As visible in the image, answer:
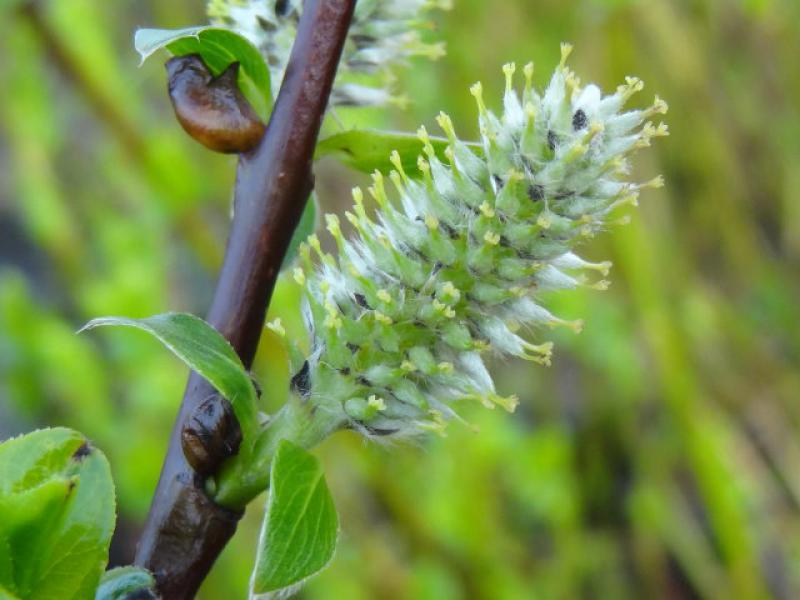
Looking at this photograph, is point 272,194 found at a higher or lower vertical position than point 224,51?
lower

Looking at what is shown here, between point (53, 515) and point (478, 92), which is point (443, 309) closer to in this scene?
point (478, 92)

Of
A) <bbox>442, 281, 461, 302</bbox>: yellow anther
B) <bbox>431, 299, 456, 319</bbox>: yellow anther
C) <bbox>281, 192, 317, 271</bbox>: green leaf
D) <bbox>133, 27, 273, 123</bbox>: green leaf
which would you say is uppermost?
<bbox>133, 27, 273, 123</bbox>: green leaf

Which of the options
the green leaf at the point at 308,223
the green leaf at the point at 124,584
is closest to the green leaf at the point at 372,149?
the green leaf at the point at 308,223

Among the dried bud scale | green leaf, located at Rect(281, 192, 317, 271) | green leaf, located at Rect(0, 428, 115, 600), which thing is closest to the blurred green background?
green leaf, located at Rect(281, 192, 317, 271)

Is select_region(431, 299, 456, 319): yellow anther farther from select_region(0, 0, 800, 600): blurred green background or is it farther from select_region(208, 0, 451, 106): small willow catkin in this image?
select_region(0, 0, 800, 600): blurred green background

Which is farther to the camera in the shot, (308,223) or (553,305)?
(553,305)

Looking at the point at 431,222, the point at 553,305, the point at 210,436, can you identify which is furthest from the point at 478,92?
the point at 553,305

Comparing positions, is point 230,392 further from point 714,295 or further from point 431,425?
point 714,295
